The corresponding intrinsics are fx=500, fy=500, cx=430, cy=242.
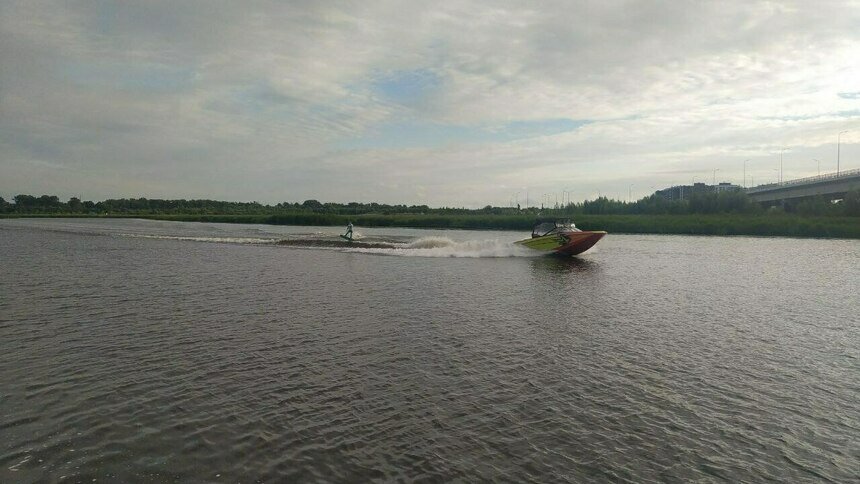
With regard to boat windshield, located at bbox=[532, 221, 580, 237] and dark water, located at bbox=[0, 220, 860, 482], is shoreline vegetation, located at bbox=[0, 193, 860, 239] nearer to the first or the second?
boat windshield, located at bbox=[532, 221, 580, 237]

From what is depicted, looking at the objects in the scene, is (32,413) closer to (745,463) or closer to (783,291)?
(745,463)

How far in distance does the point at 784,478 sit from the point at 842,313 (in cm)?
1767

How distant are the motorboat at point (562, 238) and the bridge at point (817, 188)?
74.2m

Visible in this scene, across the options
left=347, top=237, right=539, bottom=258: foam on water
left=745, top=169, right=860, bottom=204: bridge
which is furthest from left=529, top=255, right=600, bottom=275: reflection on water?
left=745, top=169, right=860, bottom=204: bridge

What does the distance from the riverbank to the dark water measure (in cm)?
5577

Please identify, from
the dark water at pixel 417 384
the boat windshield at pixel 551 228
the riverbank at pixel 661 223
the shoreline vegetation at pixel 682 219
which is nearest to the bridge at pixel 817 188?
the shoreline vegetation at pixel 682 219

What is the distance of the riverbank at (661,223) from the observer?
78.6 metres

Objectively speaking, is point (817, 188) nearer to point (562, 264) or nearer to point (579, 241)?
point (579, 241)

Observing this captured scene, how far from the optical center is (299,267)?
34000 millimetres

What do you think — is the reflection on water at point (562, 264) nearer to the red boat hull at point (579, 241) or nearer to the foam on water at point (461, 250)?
the red boat hull at point (579, 241)

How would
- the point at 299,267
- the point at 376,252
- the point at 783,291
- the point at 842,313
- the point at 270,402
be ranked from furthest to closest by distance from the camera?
the point at 376,252, the point at 299,267, the point at 783,291, the point at 842,313, the point at 270,402

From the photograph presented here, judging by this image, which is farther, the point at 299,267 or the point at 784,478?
the point at 299,267

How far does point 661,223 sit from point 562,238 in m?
58.4

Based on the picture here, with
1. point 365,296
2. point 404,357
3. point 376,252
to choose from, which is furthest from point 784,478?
point 376,252
